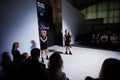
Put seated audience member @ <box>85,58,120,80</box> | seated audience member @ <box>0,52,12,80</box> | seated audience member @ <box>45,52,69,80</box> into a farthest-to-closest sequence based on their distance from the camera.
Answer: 1. seated audience member @ <box>0,52,12,80</box>
2. seated audience member @ <box>45,52,69,80</box>
3. seated audience member @ <box>85,58,120,80</box>

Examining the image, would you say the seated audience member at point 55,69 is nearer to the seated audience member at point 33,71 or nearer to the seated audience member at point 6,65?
the seated audience member at point 33,71

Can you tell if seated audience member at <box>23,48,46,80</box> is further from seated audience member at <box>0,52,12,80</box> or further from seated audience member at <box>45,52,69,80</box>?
seated audience member at <box>0,52,12,80</box>

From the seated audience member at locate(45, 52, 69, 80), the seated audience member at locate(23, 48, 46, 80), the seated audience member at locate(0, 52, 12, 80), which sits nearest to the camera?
the seated audience member at locate(45, 52, 69, 80)

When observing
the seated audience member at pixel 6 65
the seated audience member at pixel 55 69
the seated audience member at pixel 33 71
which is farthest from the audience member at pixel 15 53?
the seated audience member at pixel 55 69

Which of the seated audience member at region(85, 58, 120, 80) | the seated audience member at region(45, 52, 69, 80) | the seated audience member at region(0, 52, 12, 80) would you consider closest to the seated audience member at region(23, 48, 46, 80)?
the seated audience member at region(45, 52, 69, 80)

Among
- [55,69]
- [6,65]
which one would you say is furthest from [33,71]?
[6,65]

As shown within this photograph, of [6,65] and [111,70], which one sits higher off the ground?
[111,70]

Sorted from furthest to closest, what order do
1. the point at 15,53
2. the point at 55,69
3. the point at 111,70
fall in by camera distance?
the point at 15,53, the point at 55,69, the point at 111,70

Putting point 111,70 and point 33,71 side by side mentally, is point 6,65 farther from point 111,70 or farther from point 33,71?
point 111,70

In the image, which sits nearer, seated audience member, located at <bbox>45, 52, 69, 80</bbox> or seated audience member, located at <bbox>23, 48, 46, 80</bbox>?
seated audience member, located at <bbox>45, 52, 69, 80</bbox>

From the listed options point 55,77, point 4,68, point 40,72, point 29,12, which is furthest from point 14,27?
point 55,77

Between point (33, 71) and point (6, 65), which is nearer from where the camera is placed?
point (33, 71)

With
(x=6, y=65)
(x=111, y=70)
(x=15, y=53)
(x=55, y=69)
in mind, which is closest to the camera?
(x=111, y=70)

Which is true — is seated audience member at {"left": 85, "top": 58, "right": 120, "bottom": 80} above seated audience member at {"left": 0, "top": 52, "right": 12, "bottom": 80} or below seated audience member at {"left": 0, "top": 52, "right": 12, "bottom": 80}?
above
